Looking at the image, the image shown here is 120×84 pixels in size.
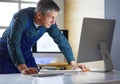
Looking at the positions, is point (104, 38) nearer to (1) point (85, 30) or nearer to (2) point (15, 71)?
(1) point (85, 30)

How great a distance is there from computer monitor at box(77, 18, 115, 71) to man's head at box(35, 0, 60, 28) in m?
0.28

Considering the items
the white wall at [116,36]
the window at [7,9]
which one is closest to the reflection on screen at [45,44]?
the window at [7,9]

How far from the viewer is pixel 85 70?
2.38m

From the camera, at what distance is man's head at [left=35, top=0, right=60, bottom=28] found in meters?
2.20

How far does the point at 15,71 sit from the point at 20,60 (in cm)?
49

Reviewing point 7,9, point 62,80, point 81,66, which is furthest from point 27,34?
point 7,9

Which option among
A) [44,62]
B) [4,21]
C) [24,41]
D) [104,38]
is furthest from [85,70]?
[4,21]

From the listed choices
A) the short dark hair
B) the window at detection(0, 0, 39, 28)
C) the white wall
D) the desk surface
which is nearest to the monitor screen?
the window at detection(0, 0, 39, 28)

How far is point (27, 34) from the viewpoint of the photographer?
→ 2.39 m

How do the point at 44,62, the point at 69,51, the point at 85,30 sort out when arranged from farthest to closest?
1. the point at 44,62
2. the point at 69,51
3. the point at 85,30

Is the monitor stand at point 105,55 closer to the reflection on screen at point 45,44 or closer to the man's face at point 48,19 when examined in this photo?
the man's face at point 48,19

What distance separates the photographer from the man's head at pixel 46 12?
2195mm

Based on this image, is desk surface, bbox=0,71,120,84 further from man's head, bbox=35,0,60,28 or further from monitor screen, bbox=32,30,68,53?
monitor screen, bbox=32,30,68,53

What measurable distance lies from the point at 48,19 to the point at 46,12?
0.28 ft
